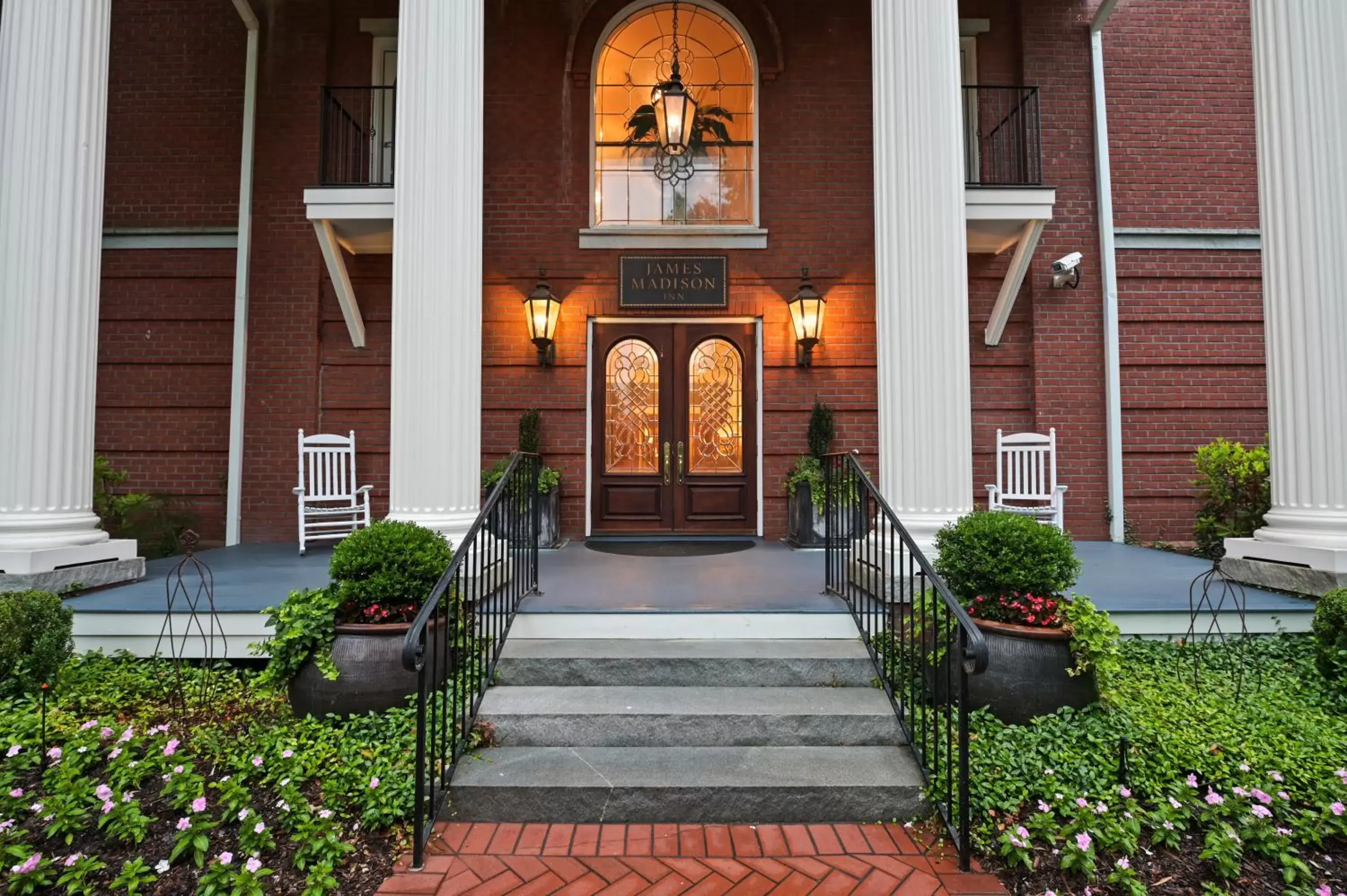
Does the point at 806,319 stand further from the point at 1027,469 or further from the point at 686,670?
the point at 686,670

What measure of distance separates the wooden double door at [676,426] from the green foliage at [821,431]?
0.60m

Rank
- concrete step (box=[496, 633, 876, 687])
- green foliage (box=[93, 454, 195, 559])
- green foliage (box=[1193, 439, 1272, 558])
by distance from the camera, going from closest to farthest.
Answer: concrete step (box=[496, 633, 876, 687]) → green foliage (box=[1193, 439, 1272, 558]) → green foliage (box=[93, 454, 195, 559])

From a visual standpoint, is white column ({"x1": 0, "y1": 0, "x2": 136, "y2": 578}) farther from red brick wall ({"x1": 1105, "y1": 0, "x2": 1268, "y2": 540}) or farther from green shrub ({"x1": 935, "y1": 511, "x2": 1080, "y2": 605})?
red brick wall ({"x1": 1105, "y1": 0, "x2": 1268, "y2": 540})

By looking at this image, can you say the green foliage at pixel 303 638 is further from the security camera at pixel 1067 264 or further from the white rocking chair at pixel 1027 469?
the security camera at pixel 1067 264

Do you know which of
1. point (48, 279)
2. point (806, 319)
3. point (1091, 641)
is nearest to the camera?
point (1091, 641)

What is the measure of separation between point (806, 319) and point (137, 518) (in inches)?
270

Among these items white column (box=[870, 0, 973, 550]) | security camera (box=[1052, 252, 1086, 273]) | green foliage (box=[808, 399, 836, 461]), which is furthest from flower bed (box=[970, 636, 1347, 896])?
security camera (box=[1052, 252, 1086, 273])

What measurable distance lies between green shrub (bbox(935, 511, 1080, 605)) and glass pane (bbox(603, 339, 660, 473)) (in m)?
4.19

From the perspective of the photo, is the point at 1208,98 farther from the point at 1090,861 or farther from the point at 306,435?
the point at 306,435

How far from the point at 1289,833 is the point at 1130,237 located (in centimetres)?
645

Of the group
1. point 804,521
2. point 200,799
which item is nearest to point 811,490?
point 804,521

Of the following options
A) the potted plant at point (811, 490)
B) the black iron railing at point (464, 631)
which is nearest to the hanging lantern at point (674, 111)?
the potted plant at point (811, 490)

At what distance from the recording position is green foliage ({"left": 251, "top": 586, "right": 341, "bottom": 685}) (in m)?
2.94

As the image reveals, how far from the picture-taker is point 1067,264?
6727 millimetres
